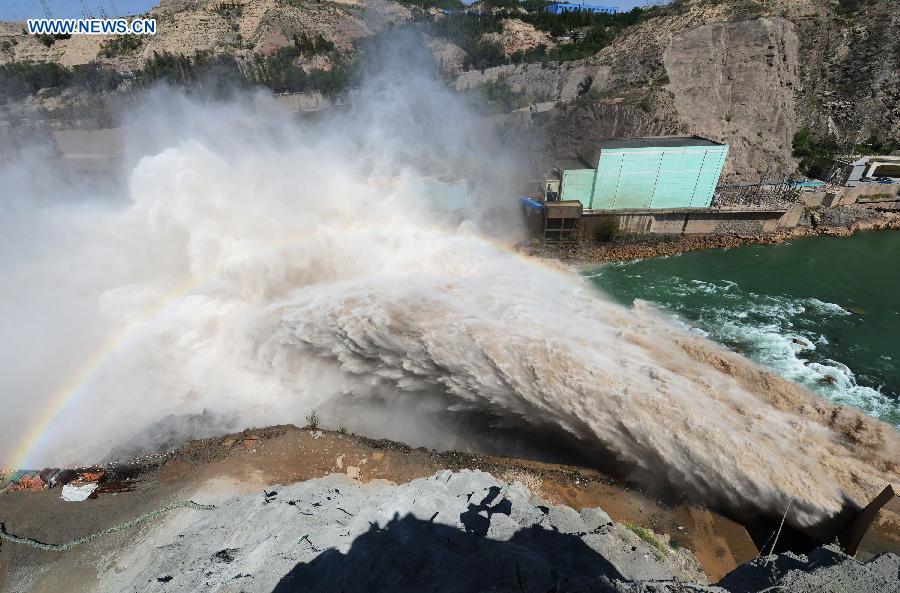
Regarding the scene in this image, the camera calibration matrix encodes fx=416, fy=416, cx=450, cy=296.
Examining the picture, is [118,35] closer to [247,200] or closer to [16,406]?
[247,200]

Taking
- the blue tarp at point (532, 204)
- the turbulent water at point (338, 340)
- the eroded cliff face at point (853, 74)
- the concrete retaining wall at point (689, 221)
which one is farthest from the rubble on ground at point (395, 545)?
the eroded cliff face at point (853, 74)

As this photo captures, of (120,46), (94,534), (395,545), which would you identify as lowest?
(94,534)

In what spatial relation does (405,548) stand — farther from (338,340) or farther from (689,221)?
(689,221)

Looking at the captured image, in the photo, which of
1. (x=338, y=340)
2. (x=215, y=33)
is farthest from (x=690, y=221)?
(x=215, y=33)

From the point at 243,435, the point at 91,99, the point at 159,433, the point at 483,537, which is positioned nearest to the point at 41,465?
the point at 159,433

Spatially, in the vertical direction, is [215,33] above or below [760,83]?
above
